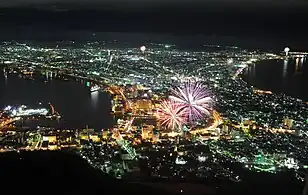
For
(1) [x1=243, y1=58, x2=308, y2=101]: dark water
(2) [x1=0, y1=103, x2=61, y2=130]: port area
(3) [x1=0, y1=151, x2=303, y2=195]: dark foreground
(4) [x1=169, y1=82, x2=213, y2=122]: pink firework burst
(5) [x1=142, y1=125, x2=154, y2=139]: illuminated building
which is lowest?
(3) [x1=0, y1=151, x2=303, y2=195]: dark foreground

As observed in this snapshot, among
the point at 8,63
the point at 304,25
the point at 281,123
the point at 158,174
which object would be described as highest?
the point at 304,25

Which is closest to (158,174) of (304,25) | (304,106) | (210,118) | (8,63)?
(210,118)

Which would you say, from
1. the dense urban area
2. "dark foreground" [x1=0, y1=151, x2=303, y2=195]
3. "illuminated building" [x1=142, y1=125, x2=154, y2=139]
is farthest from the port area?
"dark foreground" [x1=0, y1=151, x2=303, y2=195]

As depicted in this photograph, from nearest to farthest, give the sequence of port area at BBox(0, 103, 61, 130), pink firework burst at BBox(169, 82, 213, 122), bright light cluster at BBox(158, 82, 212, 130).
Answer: bright light cluster at BBox(158, 82, 212, 130) < port area at BBox(0, 103, 61, 130) < pink firework burst at BBox(169, 82, 213, 122)

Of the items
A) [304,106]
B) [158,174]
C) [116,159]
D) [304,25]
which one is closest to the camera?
[158,174]

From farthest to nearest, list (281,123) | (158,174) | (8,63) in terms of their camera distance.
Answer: (8,63), (281,123), (158,174)

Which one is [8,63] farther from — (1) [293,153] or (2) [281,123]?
(1) [293,153]

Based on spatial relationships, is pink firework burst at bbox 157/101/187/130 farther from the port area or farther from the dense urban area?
the port area

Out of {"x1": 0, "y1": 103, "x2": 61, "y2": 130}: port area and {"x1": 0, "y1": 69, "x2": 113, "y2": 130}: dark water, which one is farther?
{"x1": 0, "y1": 69, "x2": 113, "y2": 130}: dark water
